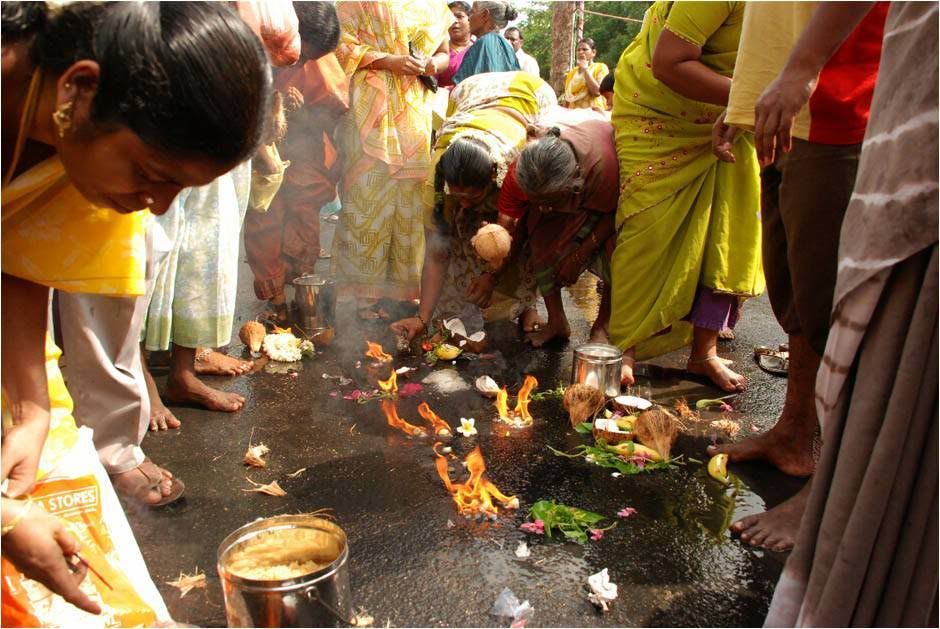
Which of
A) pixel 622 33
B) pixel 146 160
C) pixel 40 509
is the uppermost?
pixel 622 33

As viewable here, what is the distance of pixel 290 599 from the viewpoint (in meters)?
1.93

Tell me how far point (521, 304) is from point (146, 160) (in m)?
4.19

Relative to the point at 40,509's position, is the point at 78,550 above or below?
below

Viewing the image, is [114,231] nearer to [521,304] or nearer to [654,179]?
[654,179]

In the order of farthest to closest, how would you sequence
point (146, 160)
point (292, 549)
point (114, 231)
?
1. point (292, 549)
2. point (114, 231)
3. point (146, 160)

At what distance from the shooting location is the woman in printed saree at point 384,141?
5445mm

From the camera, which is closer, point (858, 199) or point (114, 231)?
point (858, 199)

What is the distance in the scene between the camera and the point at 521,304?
5496 mm

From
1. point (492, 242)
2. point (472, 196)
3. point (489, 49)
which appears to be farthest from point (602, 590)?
point (489, 49)

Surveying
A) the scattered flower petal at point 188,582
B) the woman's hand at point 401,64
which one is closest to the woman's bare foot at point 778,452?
the scattered flower petal at point 188,582

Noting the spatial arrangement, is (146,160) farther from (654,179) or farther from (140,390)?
(654,179)

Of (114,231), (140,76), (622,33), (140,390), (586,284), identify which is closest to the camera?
(140,76)

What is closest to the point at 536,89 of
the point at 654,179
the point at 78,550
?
the point at 654,179

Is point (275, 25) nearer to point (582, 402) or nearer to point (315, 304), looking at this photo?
point (315, 304)
